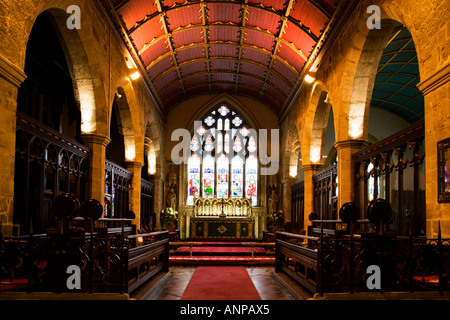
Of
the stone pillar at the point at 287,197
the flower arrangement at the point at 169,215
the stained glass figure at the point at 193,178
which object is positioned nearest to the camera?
the flower arrangement at the point at 169,215

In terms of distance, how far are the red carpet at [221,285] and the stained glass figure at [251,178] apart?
9.08 meters

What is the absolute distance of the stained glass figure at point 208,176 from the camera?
19.2 metres

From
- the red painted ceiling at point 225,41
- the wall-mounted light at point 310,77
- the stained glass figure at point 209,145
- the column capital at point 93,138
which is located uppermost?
the red painted ceiling at point 225,41

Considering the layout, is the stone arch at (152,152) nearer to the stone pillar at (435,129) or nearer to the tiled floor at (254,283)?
the tiled floor at (254,283)

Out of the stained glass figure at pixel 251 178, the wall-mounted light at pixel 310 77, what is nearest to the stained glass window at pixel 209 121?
the stained glass figure at pixel 251 178

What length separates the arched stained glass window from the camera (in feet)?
63.2

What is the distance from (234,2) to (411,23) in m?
6.17

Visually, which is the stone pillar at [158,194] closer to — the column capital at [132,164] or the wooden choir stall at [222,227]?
the wooden choir stall at [222,227]

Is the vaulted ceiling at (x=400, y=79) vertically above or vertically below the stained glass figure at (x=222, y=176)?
above

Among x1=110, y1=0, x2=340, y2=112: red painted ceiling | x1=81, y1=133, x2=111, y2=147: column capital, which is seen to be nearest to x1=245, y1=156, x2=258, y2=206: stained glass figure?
x1=110, y1=0, x2=340, y2=112: red painted ceiling

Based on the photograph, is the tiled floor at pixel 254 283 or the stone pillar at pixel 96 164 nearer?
the tiled floor at pixel 254 283

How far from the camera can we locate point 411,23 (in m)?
6.12

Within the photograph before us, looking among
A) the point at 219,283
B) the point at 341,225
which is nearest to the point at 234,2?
the point at 341,225

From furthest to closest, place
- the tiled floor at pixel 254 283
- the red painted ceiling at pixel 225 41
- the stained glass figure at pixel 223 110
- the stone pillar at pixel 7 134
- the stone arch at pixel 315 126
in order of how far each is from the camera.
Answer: the stained glass figure at pixel 223 110 < the stone arch at pixel 315 126 < the red painted ceiling at pixel 225 41 < the tiled floor at pixel 254 283 < the stone pillar at pixel 7 134
